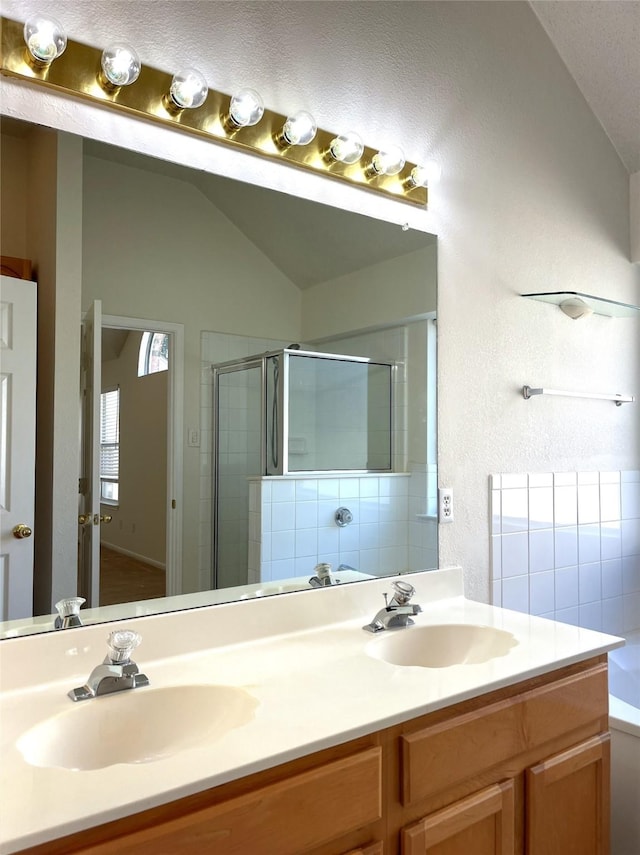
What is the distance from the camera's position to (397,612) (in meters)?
1.69

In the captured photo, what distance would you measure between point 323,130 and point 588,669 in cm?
156

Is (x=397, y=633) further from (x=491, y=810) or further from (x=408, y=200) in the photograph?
(x=408, y=200)

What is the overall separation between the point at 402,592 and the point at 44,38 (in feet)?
4.97

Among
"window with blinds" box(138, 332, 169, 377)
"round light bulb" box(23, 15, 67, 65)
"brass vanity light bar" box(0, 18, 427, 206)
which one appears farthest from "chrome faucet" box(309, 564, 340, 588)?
"round light bulb" box(23, 15, 67, 65)

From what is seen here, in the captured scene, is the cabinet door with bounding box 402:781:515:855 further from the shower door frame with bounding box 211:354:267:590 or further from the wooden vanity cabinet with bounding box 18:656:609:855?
the shower door frame with bounding box 211:354:267:590

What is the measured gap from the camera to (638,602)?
8.77ft

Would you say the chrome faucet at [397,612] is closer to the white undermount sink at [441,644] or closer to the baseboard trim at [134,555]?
the white undermount sink at [441,644]

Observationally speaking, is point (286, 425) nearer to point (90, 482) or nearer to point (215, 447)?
point (215, 447)

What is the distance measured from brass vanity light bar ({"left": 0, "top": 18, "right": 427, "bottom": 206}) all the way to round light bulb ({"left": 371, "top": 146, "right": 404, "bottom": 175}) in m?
0.02

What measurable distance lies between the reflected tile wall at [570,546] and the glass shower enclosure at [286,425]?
567 millimetres

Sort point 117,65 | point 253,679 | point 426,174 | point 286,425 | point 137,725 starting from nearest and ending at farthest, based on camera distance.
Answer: point 137,725
point 253,679
point 117,65
point 286,425
point 426,174

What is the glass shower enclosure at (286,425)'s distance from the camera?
1632 millimetres

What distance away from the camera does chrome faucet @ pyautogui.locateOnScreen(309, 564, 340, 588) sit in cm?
175

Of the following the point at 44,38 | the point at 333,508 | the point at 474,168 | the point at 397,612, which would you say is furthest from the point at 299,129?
the point at 397,612
